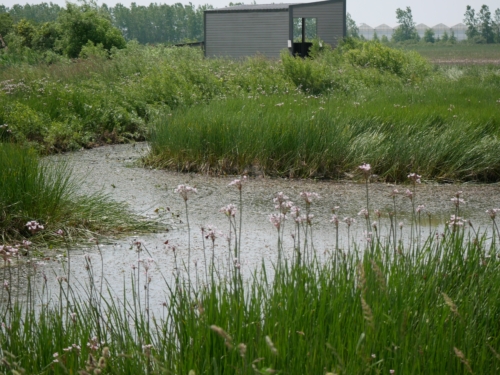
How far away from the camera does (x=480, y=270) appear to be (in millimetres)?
3447

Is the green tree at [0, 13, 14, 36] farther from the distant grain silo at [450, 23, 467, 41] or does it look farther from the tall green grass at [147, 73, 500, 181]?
the distant grain silo at [450, 23, 467, 41]

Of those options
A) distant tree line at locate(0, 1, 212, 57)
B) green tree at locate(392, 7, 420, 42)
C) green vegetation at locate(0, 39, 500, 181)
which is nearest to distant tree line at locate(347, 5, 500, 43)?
green tree at locate(392, 7, 420, 42)

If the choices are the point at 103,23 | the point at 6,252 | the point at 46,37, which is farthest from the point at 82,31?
the point at 6,252

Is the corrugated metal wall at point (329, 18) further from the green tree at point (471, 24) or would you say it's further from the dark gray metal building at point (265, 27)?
the green tree at point (471, 24)

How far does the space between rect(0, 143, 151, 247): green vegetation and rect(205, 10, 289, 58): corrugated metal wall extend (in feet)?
85.4

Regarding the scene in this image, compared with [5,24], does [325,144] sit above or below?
below

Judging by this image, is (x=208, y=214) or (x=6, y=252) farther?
(x=208, y=214)

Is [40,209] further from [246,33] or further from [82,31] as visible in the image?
[246,33]

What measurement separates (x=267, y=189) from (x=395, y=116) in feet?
8.60

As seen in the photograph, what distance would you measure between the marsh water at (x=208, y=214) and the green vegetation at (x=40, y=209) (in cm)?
23

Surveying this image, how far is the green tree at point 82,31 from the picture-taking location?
26828 millimetres

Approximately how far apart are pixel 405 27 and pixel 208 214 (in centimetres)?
12372

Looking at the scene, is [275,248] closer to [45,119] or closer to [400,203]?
[400,203]

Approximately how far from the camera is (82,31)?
1062 inches
